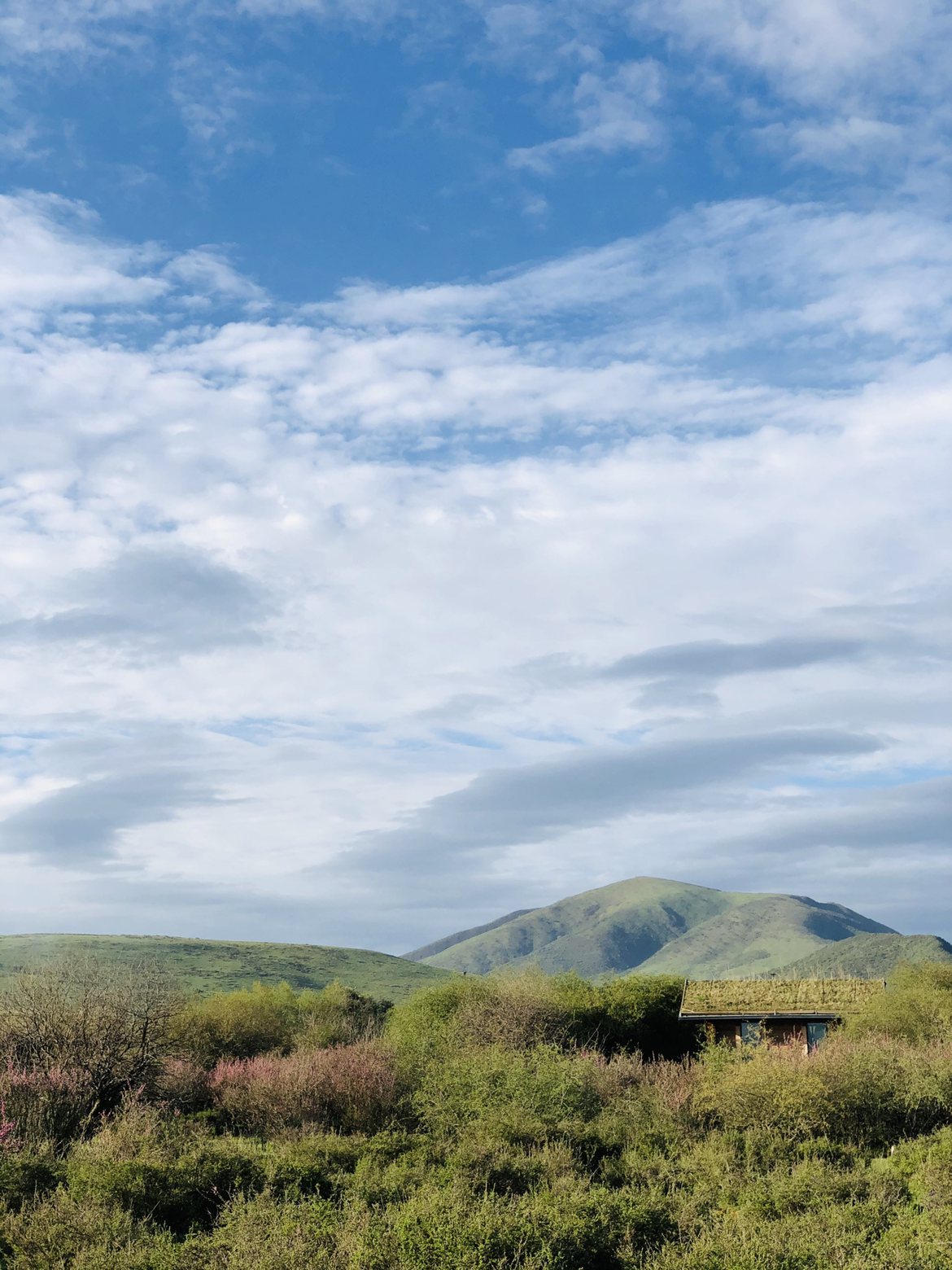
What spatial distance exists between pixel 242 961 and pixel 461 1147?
135 m

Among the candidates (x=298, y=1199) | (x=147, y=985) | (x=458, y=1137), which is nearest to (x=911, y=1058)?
(x=458, y=1137)

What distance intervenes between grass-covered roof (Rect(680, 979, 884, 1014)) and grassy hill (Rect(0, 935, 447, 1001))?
89.3m

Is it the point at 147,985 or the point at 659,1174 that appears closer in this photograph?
the point at 659,1174

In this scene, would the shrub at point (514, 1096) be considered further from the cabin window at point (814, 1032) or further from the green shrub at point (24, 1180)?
the cabin window at point (814, 1032)

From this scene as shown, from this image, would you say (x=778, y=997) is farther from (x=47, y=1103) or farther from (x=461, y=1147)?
(x=47, y=1103)

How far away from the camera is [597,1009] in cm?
4519

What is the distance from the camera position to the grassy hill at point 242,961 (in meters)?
135

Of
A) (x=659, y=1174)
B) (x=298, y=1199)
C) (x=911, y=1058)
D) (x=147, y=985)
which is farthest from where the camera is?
(x=147, y=985)

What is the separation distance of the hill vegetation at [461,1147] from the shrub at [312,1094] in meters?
0.09

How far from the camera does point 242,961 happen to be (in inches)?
5822

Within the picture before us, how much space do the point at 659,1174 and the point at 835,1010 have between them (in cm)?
2537

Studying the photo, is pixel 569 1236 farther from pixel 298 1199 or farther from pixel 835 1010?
pixel 835 1010

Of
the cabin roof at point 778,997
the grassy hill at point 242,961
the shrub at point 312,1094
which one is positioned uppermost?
the cabin roof at point 778,997

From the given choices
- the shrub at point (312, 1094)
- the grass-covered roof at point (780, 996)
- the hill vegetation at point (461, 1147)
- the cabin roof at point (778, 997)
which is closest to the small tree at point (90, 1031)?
the hill vegetation at point (461, 1147)
